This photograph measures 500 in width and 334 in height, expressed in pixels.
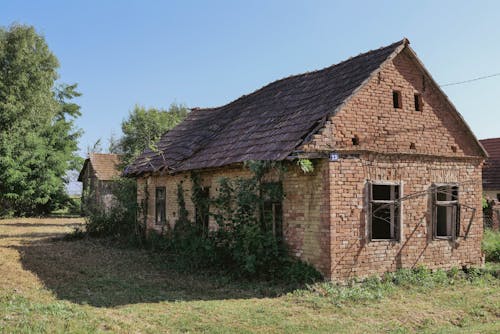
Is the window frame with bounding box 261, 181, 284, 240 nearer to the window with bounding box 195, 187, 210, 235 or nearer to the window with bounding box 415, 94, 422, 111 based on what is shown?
the window with bounding box 195, 187, 210, 235

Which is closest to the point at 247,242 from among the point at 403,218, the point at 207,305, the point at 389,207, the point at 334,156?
the point at 207,305

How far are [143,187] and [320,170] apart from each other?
1104 cm

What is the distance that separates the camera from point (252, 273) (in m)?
11.3

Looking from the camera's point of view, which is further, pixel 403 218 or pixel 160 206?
pixel 160 206

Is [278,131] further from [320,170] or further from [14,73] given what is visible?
[14,73]

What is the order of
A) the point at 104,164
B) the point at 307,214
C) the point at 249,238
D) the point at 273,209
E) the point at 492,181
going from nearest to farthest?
the point at 307,214, the point at 249,238, the point at 273,209, the point at 492,181, the point at 104,164

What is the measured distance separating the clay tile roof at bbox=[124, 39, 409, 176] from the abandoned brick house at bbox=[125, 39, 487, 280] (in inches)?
2.1

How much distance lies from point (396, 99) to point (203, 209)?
6.25m

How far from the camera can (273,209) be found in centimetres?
1187

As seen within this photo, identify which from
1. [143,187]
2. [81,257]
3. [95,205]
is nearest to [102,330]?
[81,257]

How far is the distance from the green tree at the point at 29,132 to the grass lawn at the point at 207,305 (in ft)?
78.1

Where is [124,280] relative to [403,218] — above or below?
below

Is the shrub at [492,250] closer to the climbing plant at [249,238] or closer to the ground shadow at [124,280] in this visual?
the climbing plant at [249,238]

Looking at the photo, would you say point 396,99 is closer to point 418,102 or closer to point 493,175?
point 418,102
